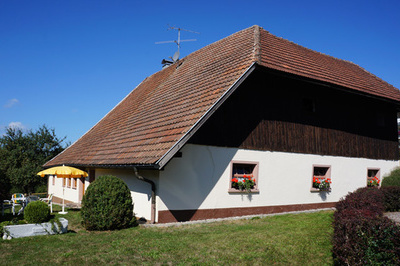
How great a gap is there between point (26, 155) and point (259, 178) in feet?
80.7

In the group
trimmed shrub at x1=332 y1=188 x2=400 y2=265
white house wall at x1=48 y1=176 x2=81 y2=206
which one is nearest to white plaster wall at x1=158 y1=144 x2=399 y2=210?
trimmed shrub at x1=332 y1=188 x2=400 y2=265

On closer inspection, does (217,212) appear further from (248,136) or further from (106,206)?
(106,206)

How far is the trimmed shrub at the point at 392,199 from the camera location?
38.2 feet

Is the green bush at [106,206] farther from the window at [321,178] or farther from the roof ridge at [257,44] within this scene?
the window at [321,178]

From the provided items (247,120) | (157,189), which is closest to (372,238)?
(157,189)

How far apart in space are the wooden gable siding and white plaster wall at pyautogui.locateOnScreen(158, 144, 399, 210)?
0.33 meters

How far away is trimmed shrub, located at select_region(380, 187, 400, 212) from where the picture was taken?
1166 cm

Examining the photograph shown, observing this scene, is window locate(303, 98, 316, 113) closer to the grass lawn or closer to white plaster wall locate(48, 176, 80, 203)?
the grass lawn

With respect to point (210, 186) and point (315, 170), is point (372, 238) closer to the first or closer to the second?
point (210, 186)

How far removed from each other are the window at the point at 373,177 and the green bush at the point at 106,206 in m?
12.3

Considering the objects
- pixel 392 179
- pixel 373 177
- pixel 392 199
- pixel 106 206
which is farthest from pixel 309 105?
pixel 106 206

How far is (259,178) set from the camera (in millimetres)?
12984

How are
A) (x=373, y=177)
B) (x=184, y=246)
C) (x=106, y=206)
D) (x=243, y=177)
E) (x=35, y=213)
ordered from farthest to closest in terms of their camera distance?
(x=373, y=177)
(x=243, y=177)
(x=106, y=206)
(x=35, y=213)
(x=184, y=246)

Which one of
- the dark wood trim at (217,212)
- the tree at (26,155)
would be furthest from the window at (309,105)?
the tree at (26,155)
